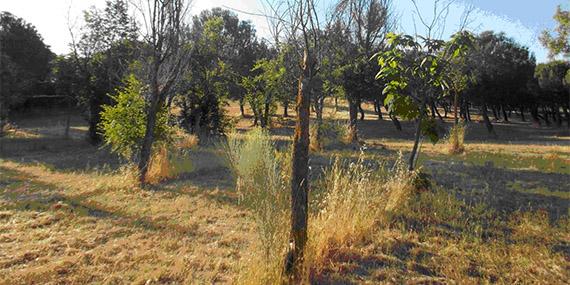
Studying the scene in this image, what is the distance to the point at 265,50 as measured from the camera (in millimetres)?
29484

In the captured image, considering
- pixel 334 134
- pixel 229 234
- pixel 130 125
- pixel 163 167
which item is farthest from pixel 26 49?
pixel 229 234

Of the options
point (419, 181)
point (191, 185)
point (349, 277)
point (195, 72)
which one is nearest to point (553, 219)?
point (419, 181)

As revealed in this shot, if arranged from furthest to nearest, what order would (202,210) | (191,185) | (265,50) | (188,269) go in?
(265,50) < (191,185) < (202,210) < (188,269)

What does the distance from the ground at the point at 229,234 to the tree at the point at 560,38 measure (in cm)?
1310

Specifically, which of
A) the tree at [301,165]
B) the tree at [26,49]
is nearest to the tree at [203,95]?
the tree at [26,49]

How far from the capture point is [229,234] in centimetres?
405

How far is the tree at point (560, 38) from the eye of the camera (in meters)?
16.5

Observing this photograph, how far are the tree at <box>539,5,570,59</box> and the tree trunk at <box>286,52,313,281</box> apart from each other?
1903cm

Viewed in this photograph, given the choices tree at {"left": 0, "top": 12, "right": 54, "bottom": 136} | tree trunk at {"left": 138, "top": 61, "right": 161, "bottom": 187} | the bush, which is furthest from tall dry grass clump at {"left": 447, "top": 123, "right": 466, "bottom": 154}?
tree at {"left": 0, "top": 12, "right": 54, "bottom": 136}

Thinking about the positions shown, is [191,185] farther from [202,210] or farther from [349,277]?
[349,277]

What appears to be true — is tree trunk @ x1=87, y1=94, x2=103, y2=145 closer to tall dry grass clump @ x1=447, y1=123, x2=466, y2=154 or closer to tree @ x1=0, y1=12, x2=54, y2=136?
tree @ x1=0, y1=12, x2=54, y2=136

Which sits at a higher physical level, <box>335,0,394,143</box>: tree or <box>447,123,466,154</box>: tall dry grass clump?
<box>335,0,394,143</box>: tree

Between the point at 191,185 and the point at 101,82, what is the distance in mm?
12499

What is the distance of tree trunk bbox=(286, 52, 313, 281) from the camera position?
2625mm
